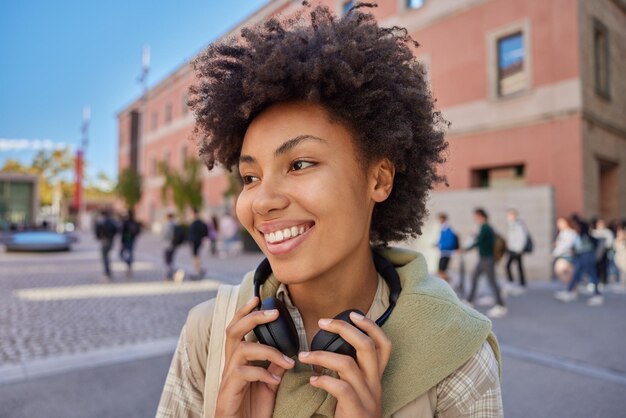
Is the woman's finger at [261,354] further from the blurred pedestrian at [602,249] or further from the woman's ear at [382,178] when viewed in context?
the blurred pedestrian at [602,249]

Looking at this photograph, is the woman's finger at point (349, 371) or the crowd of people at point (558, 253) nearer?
the woman's finger at point (349, 371)

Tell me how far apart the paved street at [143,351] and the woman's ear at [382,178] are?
3.00 meters

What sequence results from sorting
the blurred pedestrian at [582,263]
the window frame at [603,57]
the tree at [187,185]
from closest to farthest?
the blurred pedestrian at [582,263] < the window frame at [603,57] < the tree at [187,185]

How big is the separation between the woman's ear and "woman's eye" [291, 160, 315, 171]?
11.5 inches

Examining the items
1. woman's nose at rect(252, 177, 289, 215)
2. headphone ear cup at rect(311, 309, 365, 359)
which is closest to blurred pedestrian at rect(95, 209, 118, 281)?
woman's nose at rect(252, 177, 289, 215)

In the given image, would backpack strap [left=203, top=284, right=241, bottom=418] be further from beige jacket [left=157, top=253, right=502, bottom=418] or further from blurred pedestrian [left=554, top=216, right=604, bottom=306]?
blurred pedestrian [left=554, top=216, right=604, bottom=306]

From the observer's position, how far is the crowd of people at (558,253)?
7.71 m

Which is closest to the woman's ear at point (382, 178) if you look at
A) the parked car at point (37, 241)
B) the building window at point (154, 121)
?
the parked car at point (37, 241)

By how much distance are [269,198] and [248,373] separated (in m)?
0.49

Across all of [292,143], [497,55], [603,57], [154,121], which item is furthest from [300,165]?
[154,121]

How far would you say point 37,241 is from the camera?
1847 cm

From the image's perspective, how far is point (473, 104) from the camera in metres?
14.4

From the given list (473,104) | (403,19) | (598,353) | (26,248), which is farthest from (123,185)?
(598,353)

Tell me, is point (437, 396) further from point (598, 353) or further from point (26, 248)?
point (26, 248)
